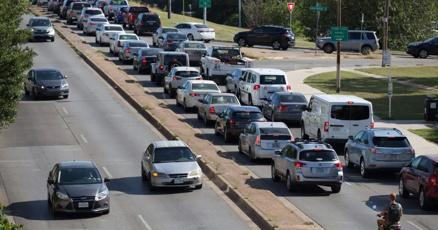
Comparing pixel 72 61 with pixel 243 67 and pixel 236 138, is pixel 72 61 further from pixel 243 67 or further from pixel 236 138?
pixel 236 138

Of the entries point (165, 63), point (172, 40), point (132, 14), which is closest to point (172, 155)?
point (165, 63)

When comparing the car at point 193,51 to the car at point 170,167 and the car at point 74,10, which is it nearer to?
the car at point 74,10

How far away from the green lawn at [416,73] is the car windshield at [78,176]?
36631 mm

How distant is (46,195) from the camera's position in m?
33.6

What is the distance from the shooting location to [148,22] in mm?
87750

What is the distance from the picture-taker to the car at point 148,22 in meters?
87.5

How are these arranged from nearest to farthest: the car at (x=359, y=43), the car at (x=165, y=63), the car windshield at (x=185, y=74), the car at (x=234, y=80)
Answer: the car at (x=234, y=80) < the car windshield at (x=185, y=74) < the car at (x=165, y=63) < the car at (x=359, y=43)

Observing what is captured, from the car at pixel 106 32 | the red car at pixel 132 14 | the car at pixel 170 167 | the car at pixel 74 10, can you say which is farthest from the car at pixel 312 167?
the car at pixel 74 10

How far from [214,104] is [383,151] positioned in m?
12.8

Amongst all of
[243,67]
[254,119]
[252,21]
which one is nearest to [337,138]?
[254,119]

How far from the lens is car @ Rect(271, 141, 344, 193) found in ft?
109

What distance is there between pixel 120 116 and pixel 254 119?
372 inches

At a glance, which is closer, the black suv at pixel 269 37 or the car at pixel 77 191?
the car at pixel 77 191

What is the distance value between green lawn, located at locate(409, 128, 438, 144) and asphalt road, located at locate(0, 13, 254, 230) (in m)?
11.0
